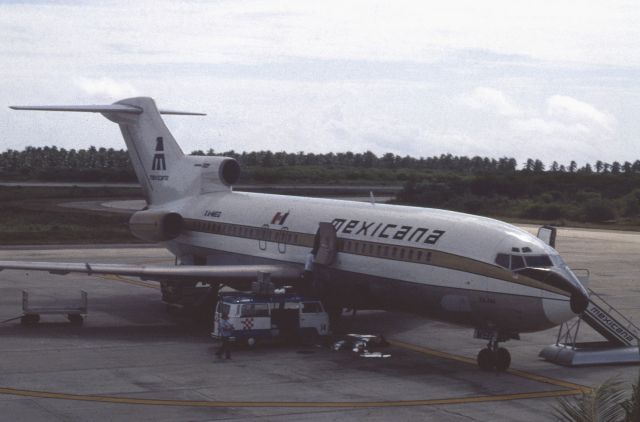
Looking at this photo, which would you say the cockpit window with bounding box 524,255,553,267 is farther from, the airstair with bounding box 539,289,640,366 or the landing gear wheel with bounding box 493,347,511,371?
the landing gear wheel with bounding box 493,347,511,371

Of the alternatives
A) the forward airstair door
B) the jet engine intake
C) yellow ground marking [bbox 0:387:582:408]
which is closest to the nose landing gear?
yellow ground marking [bbox 0:387:582:408]

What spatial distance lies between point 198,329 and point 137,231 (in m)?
7.59

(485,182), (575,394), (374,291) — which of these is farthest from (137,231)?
(485,182)

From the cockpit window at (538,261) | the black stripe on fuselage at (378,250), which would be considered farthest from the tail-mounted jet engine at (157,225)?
the cockpit window at (538,261)

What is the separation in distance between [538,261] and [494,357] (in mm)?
2793

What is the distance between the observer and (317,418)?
19.1 m

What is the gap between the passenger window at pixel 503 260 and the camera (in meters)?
24.1

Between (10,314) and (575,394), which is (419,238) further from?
(10,314)

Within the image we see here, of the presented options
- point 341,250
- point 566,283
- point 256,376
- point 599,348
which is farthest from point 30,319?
point 599,348

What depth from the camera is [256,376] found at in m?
23.1

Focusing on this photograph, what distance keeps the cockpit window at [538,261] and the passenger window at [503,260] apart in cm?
49

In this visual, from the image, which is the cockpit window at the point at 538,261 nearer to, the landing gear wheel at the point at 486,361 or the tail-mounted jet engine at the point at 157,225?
the landing gear wheel at the point at 486,361

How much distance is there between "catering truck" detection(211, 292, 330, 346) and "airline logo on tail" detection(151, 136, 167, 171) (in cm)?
1188

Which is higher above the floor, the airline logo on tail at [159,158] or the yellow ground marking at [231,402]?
the airline logo on tail at [159,158]
